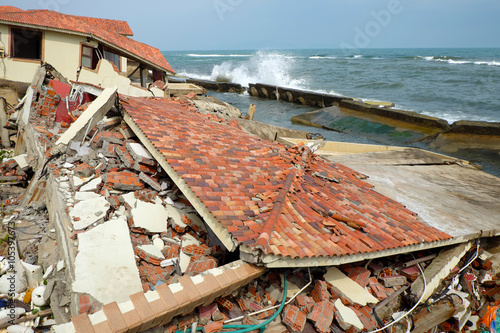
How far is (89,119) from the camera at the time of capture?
6934 mm

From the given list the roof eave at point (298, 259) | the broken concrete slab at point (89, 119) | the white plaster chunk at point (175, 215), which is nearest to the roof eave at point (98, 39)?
the broken concrete slab at point (89, 119)

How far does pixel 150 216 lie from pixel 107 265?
3.53 ft

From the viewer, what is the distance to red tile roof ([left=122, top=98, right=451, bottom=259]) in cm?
435

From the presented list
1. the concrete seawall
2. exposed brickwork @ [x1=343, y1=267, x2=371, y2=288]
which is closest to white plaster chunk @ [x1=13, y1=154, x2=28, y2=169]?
Answer: exposed brickwork @ [x1=343, y1=267, x2=371, y2=288]

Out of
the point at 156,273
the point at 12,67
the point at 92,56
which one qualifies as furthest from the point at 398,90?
the point at 156,273

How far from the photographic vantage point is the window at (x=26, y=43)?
14.6 metres

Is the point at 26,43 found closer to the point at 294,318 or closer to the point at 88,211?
the point at 88,211

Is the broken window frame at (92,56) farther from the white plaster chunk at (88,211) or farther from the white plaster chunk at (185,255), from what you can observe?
the white plaster chunk at (185,255)

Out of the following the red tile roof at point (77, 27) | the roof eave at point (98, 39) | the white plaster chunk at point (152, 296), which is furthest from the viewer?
the red tile roof at point (77, 27)

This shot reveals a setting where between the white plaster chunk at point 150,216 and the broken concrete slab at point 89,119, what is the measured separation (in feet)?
8.23

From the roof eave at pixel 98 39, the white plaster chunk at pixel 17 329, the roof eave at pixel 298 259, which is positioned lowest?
the white plaster chunk at pixel 17 329

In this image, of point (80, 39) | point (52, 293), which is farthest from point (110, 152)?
point (80, 39)

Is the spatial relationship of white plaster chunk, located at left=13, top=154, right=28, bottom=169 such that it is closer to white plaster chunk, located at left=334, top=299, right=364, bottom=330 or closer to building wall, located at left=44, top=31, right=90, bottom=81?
white plaster chunk, located at left=334, top=299, right=364, bottom=330

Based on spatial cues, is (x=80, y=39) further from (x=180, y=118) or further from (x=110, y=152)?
(x=110, y=152)
